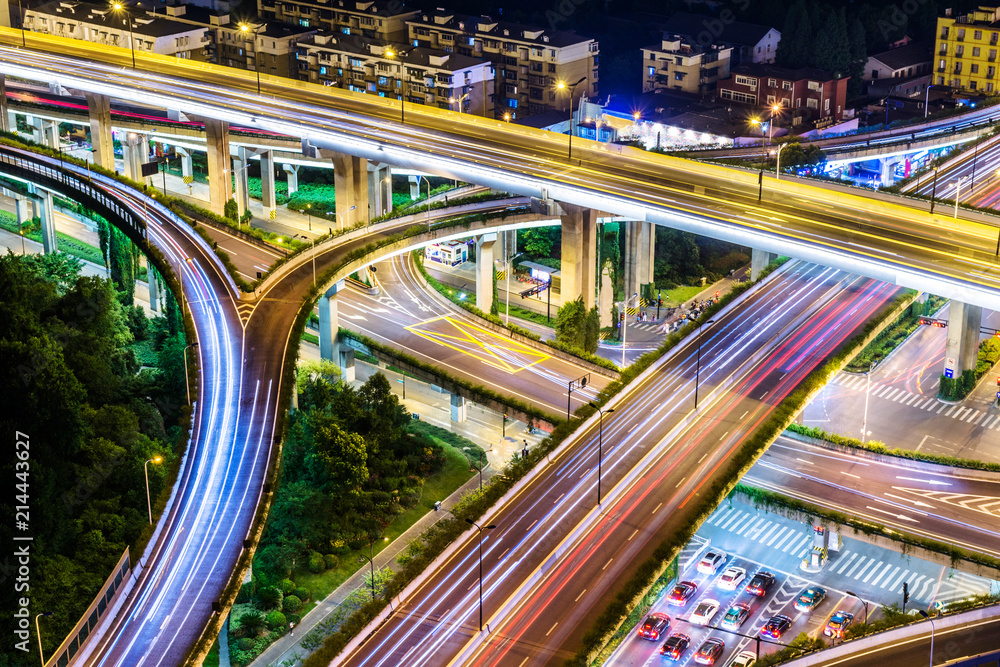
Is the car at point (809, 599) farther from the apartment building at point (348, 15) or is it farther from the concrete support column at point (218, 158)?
the apartment building at point (348, 15)

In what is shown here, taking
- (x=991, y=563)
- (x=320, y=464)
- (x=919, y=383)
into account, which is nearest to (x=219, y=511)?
(x=320, y=464)

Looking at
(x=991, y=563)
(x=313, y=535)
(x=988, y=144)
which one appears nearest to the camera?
(x=991, y=563)

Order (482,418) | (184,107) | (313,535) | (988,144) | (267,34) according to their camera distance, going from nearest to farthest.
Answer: (313,535) < (482,418) < (184,107) < (988,144) < (267,34)

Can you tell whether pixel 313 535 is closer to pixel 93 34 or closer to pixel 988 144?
pixel 988 144

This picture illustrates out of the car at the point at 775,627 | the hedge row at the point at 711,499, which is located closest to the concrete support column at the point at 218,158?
the hedge row at the point at 711,499

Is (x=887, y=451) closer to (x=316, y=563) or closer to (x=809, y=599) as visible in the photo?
(x=809, y=599)

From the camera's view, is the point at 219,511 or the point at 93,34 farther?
the point at 93,34

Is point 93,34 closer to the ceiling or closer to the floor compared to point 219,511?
closer to the ceiling
